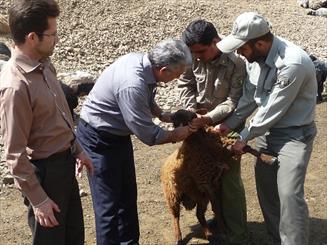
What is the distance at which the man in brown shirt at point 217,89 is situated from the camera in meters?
4.46

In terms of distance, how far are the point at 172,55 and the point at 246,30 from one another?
23.7 inches

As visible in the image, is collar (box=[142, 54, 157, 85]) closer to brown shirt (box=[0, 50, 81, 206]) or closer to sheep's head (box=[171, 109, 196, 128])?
sheep's head (box=[171, 109, 196, 128])

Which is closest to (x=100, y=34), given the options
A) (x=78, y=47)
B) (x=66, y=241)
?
(x=78, y=47)

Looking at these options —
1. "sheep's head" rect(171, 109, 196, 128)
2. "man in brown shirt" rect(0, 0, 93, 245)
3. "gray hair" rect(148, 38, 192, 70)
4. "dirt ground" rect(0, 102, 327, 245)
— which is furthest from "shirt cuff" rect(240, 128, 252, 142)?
"man in brown shirt" rect(0, 0, 93, 245)

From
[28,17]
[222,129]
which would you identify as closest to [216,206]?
[222,129]

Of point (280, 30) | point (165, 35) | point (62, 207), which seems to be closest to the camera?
point (62, 207)

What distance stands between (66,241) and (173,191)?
3.94ft

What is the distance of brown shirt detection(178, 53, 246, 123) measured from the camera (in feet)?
15.1

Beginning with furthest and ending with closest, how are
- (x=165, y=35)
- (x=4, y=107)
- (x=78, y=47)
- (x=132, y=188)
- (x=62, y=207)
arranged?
(x=165, y=35) → (x=78, y=47) → (x=132, y=188) → (x=62, y=207) → (x=4, y=107)

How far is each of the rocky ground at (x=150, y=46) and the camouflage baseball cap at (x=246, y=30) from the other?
6.54 ft

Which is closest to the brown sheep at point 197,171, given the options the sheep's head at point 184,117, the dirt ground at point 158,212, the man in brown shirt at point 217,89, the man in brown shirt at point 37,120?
the sheep's head at point 184,117

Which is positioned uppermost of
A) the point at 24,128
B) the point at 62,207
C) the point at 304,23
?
the point at 24,128

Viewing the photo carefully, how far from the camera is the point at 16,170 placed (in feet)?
10.8

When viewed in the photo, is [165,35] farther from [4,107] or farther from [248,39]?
[4,107]
